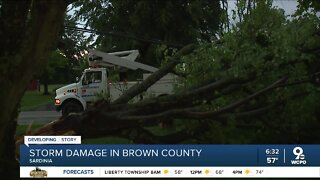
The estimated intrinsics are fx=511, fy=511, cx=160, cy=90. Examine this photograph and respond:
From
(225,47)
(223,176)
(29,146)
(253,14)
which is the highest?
(253,14)

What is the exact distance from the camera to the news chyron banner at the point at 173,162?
5242mm

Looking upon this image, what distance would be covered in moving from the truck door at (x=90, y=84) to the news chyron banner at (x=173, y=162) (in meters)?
13.4

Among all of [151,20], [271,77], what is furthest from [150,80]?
[151,20]

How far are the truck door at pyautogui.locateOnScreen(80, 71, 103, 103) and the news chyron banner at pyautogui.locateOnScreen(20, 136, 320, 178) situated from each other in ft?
43.9

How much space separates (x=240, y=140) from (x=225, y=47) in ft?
4.54

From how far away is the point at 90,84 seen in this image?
1888 cm

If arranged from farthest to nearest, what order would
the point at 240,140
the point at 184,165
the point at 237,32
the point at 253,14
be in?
the point at 253,14, the point at 237,32, the point at 240,140, the point at 184,165

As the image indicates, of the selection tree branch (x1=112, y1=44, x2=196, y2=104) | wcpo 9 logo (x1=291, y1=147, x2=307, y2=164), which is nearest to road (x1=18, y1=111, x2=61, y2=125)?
tree branch (x1=112, y1=44, x2=196, y2=104)

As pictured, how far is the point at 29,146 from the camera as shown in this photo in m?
5.50

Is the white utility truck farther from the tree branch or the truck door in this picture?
the tree branch

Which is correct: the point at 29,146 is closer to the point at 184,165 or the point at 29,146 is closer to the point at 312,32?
the point at 184,165

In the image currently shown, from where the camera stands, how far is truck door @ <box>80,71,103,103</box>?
1873cm

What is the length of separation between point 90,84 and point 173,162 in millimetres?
13836

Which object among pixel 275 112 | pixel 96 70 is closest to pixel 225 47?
pixel 275 112
